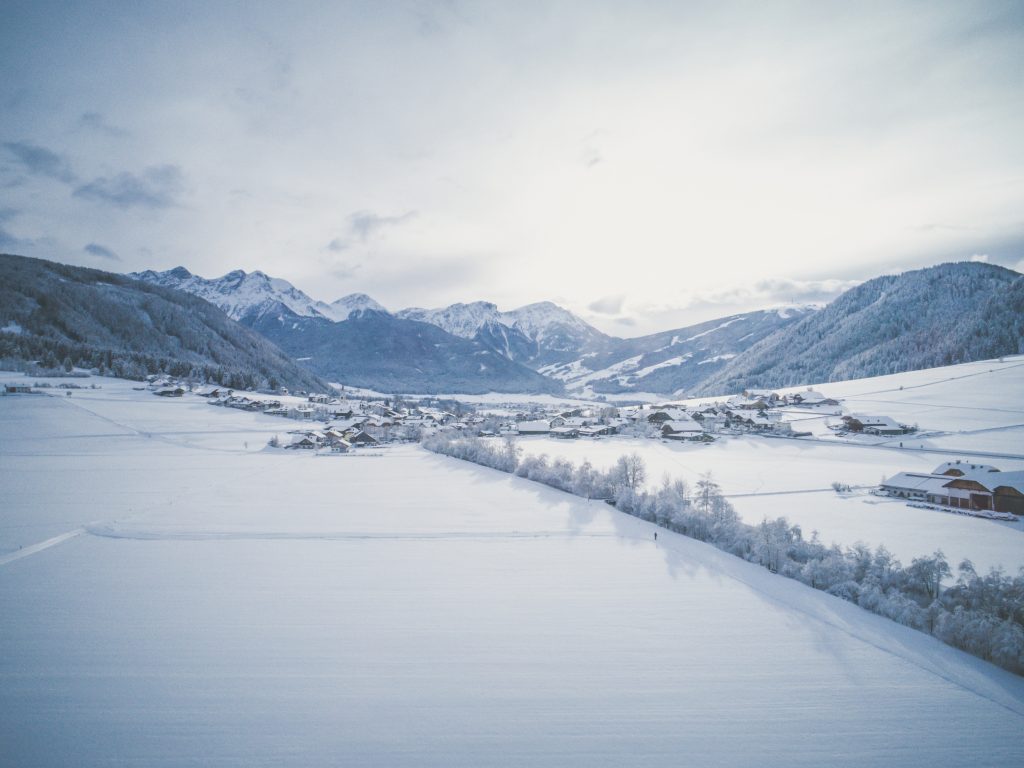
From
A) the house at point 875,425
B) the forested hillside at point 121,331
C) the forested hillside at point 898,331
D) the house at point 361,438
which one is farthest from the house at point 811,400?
the forested hillside at point 121,331

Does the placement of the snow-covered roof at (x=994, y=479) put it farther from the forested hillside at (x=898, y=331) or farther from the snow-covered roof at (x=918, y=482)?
the forested hillside at (x=898, y=331)

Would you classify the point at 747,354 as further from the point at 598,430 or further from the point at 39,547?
the point at 39,547

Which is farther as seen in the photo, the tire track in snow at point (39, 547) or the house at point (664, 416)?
the house at point (664, 416)

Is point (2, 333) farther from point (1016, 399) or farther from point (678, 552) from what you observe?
point (1016, 399)

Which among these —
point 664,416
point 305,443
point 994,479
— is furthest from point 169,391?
point 994,479

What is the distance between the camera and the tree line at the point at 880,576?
1220 centimetres

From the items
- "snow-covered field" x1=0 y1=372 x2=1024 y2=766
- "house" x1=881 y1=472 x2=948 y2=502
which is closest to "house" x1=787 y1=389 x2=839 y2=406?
"house" x1=881 y1=472 x2=948 y2=502

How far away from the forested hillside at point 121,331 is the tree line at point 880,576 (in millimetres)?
103622

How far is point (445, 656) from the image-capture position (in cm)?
1155

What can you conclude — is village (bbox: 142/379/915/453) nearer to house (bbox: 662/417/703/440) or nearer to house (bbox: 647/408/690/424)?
house (bbox: 662/417/703/440)

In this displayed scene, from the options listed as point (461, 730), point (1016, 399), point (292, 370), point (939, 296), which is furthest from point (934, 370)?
point (292, 370)

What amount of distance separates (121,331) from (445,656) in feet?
547

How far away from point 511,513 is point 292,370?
15534 centimetres

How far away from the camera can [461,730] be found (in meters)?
9.11
